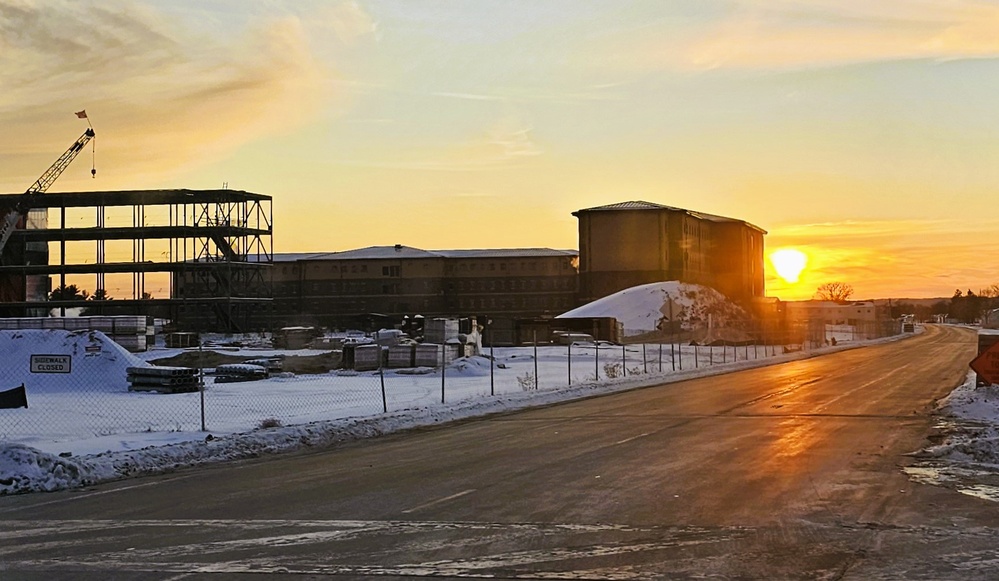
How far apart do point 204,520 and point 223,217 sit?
83634 mm

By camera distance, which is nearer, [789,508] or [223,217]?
[789,508]

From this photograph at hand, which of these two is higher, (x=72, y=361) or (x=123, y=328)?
(x=123, y=328)

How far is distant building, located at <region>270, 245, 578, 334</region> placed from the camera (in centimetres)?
12212

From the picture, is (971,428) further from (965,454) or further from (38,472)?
(38,472)

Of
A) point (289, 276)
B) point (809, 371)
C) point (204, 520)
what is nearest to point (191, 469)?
point (204, 520)

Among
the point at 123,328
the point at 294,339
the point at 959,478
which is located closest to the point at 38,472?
the point at 959,478

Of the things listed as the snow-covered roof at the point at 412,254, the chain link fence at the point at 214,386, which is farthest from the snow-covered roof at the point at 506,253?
the chain link fence at the point at 214,386

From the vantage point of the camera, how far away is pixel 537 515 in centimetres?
1019

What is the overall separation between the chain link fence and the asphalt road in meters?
5.86

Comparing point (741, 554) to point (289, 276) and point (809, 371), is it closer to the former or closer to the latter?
point (809, 371)

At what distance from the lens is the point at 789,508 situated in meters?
10.6

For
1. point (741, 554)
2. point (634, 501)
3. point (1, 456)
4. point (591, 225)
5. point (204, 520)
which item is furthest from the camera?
point (591, 225)

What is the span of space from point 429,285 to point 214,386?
87.4 metres

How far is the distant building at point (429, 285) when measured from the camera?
122125 millimetres
